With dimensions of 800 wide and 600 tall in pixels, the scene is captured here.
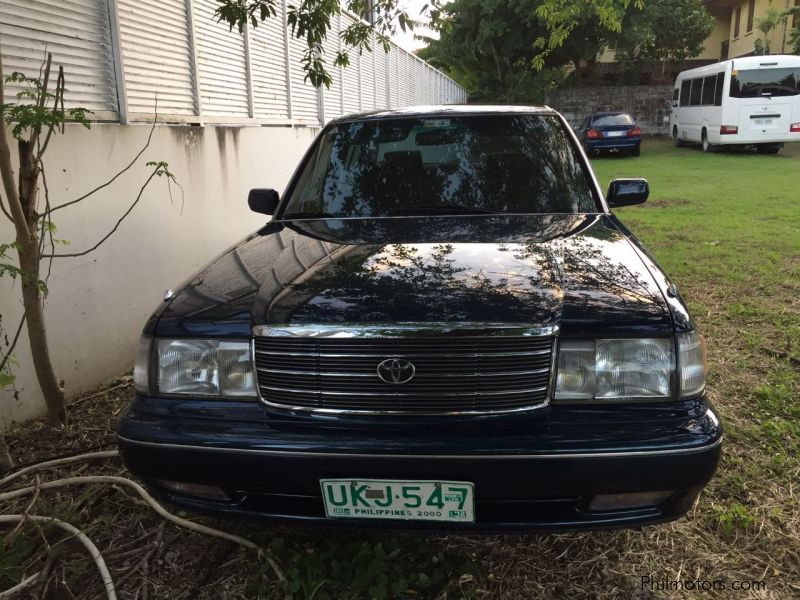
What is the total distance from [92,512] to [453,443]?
64.9 inches

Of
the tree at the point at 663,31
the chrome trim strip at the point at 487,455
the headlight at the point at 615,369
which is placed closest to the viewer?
the chrome trim strip at the point at 487,455

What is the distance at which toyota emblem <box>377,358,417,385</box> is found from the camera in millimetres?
1817

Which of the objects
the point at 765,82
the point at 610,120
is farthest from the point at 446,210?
the point at 610,120

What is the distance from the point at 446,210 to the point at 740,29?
122 feet

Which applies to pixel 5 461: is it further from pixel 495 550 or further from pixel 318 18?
pixel 318 18

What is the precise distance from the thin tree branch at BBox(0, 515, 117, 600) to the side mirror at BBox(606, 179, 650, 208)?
269 cm

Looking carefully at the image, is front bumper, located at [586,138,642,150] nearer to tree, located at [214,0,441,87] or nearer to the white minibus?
the white minibus

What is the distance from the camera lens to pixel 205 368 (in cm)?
197

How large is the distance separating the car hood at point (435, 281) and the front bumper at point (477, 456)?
0.27m

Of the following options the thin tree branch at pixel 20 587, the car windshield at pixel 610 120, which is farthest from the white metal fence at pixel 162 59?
the car windshield at pixel 610 120

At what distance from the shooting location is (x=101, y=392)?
366cm

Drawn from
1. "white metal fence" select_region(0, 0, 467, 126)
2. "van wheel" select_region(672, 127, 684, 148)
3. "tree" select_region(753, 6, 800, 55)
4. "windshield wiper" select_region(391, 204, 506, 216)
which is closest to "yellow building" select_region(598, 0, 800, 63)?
"tree" select_region(753, 6, 800, 55)

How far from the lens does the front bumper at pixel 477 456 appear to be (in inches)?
69.1

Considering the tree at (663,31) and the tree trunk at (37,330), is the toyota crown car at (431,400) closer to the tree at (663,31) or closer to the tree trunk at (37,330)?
the tree trunk at (37,330)
